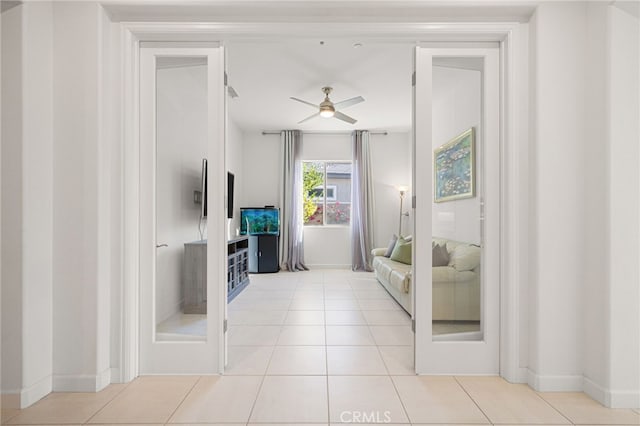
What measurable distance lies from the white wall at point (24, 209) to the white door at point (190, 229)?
0.54m

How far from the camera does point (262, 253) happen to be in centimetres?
654

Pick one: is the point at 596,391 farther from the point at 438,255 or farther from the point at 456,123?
the point at 456,123

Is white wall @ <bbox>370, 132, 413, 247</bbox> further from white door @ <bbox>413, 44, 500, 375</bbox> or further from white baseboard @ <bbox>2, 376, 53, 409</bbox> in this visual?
white baseboard @ <bbox>2, 376, 53, 409</bbox>

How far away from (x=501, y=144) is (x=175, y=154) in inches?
91.0

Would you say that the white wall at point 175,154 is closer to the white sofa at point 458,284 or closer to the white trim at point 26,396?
the white trim at point 26,396

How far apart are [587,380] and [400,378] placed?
111 cm

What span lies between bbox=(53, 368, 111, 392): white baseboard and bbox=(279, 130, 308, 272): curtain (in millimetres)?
4836

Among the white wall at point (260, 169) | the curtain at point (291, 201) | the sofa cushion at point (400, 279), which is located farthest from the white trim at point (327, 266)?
the sofa cushion at point (400, 279)

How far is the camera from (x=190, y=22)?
221cm

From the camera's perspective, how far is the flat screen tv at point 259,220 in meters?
6.71

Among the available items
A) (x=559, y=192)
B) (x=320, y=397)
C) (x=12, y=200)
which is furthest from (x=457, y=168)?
(x=12, y=200)

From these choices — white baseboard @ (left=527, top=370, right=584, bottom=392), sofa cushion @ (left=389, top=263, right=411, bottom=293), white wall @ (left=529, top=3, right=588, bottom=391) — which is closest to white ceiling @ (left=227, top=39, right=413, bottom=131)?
white wall @ (left=529, top=3, right=588, bottom=391)

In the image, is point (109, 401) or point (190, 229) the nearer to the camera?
point (109, 401)

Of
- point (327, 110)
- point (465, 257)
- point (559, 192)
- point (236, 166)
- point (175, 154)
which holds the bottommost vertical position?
point (465, 257)
